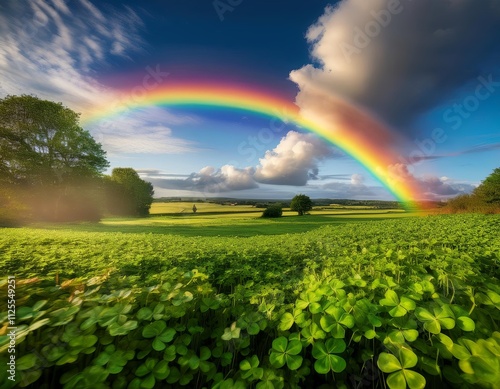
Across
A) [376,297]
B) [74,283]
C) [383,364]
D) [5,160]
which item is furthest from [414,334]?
[5,160]

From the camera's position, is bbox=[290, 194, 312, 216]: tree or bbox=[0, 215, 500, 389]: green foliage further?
bbox=[290, 194, 312, 216]: tree

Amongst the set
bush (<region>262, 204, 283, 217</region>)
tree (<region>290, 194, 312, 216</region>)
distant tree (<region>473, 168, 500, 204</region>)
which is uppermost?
distant tree (<region>473, 168, 500, 204</region>)

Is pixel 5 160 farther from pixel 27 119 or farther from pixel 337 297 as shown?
pixel 337 297

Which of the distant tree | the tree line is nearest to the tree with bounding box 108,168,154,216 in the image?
the tree line

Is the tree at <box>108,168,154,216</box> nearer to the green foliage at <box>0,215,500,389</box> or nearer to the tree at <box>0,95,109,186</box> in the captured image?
the tree at <box>0,95,109,186</box>

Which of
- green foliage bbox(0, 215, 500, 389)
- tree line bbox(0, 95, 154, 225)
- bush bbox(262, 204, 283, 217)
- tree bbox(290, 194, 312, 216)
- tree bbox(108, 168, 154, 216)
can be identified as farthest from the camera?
tree bbox(290, 194, 312, 216)

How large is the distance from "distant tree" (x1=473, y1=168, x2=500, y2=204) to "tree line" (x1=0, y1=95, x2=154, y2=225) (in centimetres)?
4425

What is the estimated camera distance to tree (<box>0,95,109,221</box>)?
2156 centimetres

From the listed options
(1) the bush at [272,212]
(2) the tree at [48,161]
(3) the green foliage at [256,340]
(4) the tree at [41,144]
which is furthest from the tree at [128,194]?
(3) the green foliage at [256,340]

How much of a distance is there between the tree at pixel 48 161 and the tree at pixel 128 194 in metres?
7.47

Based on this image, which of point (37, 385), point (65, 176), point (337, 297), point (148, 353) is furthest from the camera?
point (65, 176)

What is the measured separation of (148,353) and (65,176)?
3097 centimetres

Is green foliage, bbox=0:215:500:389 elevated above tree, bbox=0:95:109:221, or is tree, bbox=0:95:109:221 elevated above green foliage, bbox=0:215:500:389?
tree, bbox=0:95:109:221

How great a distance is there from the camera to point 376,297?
2281 millimetres
